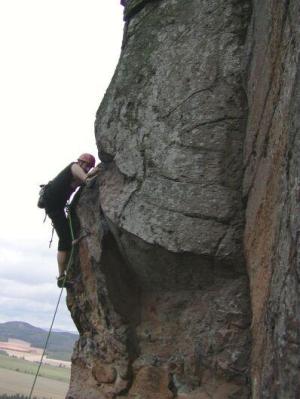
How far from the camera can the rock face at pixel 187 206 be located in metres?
7.00

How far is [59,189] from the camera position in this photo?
11.1 m

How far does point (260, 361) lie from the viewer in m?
6.58

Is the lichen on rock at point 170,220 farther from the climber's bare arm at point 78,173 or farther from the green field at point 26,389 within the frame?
the green field at point 26,389

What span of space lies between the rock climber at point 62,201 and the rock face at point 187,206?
44 cm

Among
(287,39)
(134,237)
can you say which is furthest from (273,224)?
(134,237)

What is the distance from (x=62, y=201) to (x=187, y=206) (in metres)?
3.75

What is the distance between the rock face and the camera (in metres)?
7.00

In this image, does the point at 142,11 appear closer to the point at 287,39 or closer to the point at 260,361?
the point at 287,39

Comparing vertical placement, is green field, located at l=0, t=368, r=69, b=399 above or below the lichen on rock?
below

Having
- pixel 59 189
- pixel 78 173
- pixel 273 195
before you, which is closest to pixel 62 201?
pixel 59 189

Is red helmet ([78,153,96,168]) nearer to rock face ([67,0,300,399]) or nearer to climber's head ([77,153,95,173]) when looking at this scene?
climber's head ([77,153,95,173])

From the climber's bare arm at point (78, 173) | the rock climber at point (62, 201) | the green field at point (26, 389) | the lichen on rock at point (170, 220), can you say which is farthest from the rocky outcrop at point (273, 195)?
the green field at point (26, 389)

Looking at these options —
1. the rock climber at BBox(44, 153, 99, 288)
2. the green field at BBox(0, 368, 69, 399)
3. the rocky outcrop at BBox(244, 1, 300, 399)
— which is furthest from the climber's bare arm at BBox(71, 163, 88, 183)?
the green field at BBox(0, 368, 69, 399)

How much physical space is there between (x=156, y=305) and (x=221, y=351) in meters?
1.71
